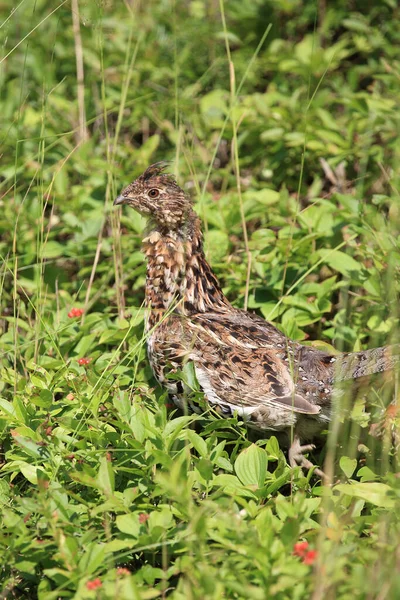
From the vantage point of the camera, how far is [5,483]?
448 cm

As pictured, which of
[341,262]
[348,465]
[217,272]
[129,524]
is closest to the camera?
[129,524]

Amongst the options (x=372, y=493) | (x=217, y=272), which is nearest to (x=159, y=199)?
(x=217, y=272)

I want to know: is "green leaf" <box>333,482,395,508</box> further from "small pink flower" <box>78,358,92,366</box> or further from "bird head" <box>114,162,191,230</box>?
"bird head" <box>114,162,191,230</box>

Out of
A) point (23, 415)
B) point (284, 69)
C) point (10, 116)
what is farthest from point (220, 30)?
point (23, 415)

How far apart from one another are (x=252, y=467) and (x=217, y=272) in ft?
7.30

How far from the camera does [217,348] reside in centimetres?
515

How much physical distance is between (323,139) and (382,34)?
6.21 ft

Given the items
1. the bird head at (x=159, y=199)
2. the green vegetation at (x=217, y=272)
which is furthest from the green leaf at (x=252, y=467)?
the bird head at (x=159, y=199)

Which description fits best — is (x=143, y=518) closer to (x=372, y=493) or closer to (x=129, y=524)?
(x=129, y=524)

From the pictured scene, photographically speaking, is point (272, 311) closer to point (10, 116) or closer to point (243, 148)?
point (243, 148)

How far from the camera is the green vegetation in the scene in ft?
12.3

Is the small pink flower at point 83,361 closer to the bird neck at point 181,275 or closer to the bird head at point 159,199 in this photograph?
the bird neck at point 181,275

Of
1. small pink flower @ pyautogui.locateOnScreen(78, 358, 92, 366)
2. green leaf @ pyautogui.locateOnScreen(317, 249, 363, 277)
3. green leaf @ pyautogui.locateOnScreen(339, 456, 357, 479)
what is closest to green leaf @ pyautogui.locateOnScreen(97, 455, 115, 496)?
small pink flower @ pyautogui.locateOnScreen(78, 358, 92, 366)

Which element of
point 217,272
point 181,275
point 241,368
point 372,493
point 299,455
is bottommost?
point 299,455
